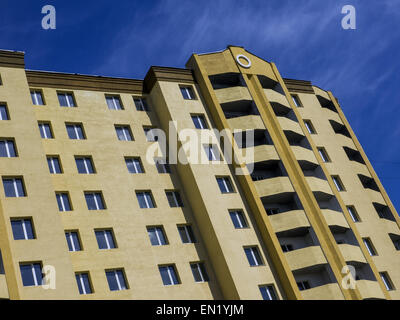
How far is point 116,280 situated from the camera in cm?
3416

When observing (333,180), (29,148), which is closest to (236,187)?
(333,180)

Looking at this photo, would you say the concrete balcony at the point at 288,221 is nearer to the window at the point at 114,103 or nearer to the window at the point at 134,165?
the window at the point at 134,165

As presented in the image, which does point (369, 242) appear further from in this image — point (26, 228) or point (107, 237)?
point (26, 228)

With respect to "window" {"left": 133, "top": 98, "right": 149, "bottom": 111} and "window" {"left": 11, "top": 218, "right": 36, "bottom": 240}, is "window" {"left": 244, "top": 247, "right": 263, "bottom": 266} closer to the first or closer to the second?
"window" {"left": 133, "top": 98, "right": 149, "bottom": 111}

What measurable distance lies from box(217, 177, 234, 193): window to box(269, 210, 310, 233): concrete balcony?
13.6ft

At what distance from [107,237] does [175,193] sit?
7.70 metres

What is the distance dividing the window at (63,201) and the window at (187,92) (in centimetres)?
1537

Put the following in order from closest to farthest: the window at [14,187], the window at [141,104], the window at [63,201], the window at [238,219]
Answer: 1. the window at [14,187]
2. the window at [63,201]
3. the window at [238,219]
4. the window at [141,104]

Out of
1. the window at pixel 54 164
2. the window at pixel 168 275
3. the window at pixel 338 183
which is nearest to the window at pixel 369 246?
the window at pixel 338 183

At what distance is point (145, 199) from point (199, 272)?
711 cm

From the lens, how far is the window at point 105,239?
35375 millimetres

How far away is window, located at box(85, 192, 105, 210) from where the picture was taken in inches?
1452

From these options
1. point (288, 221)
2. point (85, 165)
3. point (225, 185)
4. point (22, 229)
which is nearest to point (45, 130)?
point (85, 165)

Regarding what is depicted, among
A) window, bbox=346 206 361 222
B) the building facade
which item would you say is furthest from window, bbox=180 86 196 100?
window, bbox=346 206 361 222
